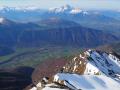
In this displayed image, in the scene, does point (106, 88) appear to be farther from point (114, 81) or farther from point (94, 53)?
point (94, 53)

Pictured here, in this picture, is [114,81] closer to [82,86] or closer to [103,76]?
[103,76]

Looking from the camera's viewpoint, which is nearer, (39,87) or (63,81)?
(39,87)

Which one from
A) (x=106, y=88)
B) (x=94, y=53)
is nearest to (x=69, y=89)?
(x=106, y=88)

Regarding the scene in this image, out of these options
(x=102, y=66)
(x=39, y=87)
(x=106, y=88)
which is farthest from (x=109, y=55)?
(x=39, y=87)

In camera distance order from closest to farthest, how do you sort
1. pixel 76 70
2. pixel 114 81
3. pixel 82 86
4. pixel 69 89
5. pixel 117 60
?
1. pixel 69 89
2. pixel 82 86
3. pixel 114 81
4. pixel 76 70
5. pixel 117 60

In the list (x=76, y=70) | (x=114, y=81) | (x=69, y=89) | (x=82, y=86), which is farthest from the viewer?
(x=76, y=70)

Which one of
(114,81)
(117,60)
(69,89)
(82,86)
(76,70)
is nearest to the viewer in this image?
(69,89)
